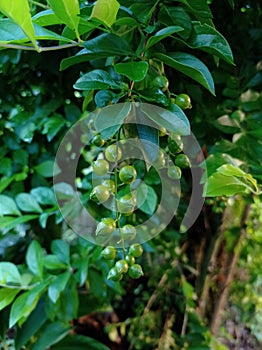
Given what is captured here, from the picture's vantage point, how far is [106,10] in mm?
311

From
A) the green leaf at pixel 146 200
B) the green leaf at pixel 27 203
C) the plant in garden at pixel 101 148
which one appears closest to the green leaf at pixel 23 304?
the plant in garden at pixel 101 148

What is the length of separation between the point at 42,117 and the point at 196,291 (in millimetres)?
789

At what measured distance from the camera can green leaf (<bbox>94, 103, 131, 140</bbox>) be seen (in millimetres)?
306

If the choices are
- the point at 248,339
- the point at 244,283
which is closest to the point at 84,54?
the point at 244,283

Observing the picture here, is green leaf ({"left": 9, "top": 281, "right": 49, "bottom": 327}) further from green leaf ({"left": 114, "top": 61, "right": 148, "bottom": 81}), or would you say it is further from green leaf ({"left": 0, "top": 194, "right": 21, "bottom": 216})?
green leaf ({"left": 114, "top": 61, "right": 148, "bottom": 81})

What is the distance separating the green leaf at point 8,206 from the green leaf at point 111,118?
446mm

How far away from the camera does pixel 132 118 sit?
340 millimetres

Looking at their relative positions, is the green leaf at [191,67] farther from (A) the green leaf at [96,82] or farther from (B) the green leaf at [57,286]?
(B) the green leaf at [57,286]

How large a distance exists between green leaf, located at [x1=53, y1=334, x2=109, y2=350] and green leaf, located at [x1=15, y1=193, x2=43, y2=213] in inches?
16.3

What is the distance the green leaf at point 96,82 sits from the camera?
322 millimetres

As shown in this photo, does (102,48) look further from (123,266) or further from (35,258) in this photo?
(35,258)

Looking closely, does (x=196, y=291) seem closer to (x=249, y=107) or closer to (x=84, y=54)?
(x=249, y=107)

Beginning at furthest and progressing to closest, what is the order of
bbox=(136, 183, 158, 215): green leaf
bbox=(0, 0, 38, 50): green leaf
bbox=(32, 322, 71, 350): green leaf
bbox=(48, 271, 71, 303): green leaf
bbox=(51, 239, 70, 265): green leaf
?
bbox=(32, 322, 71, 350): green leaf → bbox=(51, 239, 70, 265): green leaf → bbox=(48, 271, 71, 303): green leaf → bbox=(136, 183, 158, 215): green leaf → bbox=(0, 0, 38, 50): green leaf

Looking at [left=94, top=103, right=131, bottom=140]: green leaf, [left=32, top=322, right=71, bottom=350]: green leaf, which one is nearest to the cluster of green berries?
[left=94, top=103, right=131, bottom=140]: green leaf
